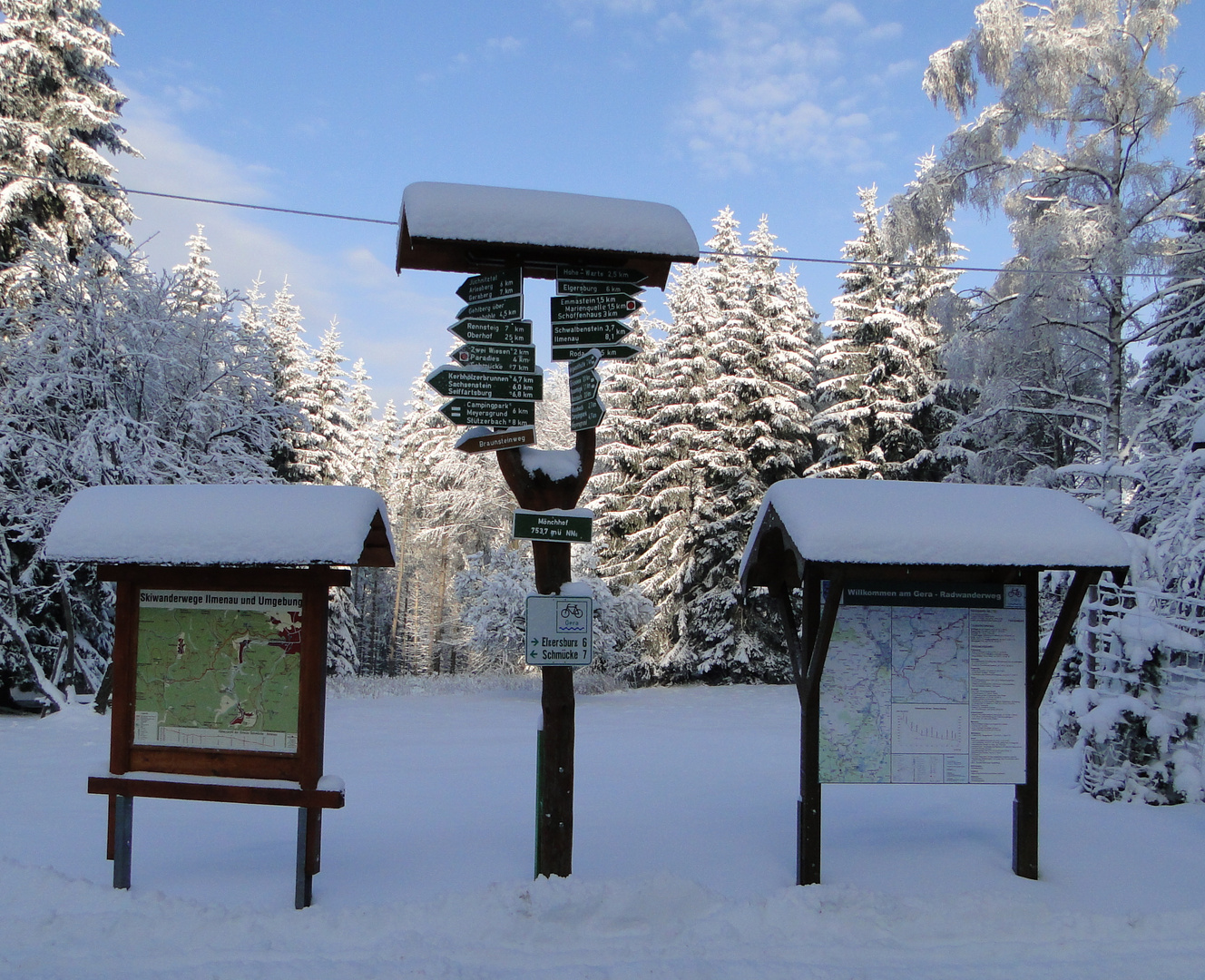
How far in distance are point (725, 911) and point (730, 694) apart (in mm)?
15801

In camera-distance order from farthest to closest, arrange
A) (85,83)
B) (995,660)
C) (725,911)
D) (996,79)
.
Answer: (85,83)
(996,79)
(995,660)
(725,911)

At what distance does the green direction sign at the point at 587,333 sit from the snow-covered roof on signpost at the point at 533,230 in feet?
1.50

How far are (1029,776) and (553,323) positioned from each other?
4.59 meters

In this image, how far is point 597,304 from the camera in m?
6.32

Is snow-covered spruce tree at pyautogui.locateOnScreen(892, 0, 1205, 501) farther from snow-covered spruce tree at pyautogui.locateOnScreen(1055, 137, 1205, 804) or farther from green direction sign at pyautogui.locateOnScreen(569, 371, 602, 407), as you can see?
green direction sign at pyautogui.locateOnScreen(569, 371, 602, 407)

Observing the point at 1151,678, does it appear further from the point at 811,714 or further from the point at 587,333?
the point at 587,333

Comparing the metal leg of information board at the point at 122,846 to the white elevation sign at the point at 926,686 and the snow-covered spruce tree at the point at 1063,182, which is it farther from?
the snow-covered spruce tree at the point at 1063,182

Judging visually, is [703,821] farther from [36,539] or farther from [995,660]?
[36,539]

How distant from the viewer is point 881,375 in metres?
24.0

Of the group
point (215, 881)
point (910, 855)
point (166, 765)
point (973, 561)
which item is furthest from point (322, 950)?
point (973, 561)

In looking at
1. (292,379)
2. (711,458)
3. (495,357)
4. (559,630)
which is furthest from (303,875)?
(292,379)

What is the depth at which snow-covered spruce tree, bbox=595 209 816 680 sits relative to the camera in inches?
932

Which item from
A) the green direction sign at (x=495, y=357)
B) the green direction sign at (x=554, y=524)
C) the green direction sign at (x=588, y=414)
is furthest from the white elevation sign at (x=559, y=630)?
the green direction sign at (x=495, y=357)

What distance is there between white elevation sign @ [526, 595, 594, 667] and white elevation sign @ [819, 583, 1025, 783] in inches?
69.0
